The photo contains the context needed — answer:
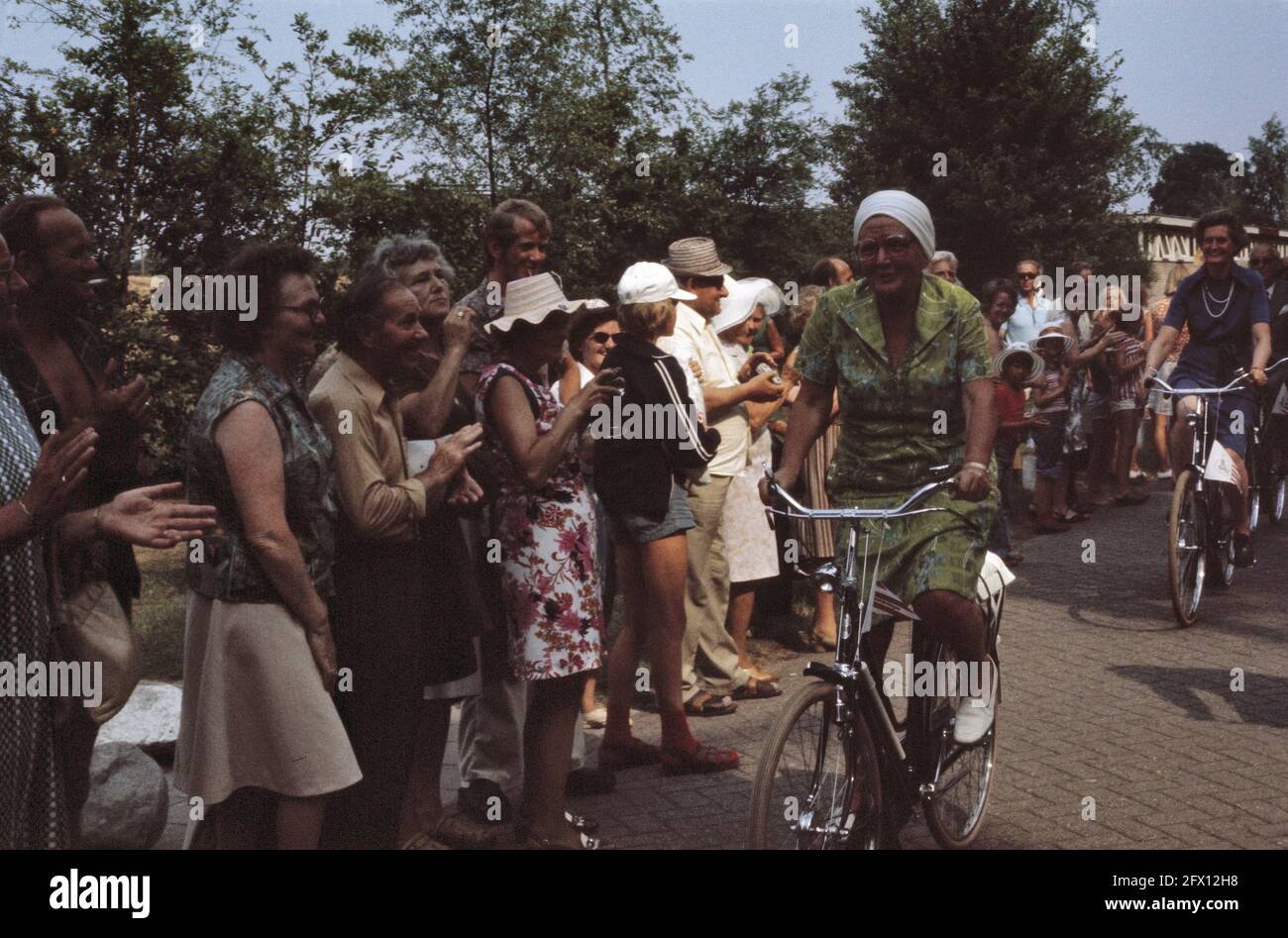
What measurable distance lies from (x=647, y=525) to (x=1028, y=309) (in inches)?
310

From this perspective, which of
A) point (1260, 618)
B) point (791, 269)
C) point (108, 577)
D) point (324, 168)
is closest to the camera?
point (108, 577)

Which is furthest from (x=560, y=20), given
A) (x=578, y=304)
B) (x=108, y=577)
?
(x=108, y=577)

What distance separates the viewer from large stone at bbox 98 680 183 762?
6041 millimetres

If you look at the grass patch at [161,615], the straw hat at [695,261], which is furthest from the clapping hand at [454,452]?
the straw hat at [695,261]

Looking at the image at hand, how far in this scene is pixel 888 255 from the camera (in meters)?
4.46

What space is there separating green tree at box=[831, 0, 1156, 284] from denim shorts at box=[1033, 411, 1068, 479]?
61.5ft

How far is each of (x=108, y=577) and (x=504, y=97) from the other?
37.9ft

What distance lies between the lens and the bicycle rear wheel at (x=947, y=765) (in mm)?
4641

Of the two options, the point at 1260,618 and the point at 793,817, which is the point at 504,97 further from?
the point at 793,817

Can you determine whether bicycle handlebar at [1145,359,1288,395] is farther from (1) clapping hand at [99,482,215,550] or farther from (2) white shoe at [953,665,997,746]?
(1) clapping hand at [99,482,215,550]

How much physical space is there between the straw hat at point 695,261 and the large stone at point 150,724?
2.99 m

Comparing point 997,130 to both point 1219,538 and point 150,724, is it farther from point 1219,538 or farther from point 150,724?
point 150,724

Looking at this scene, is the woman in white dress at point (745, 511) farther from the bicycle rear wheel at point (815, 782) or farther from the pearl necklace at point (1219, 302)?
the bicycle rear wheel at point (815, 782)

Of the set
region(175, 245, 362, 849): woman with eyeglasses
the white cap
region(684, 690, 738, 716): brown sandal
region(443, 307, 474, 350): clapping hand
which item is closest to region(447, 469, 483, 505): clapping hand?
region(443, 307, 474, 350): clapping hand
